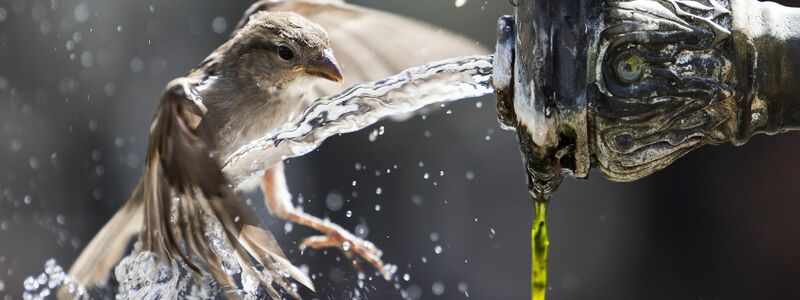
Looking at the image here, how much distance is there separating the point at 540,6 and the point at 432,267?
230 cm

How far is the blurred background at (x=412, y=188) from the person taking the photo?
317cm

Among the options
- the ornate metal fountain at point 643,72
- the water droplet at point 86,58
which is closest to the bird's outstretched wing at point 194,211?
Result: the ornate metal fountain at point 643,72

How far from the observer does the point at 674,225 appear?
379cm

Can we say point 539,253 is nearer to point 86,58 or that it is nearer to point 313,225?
point 313,225

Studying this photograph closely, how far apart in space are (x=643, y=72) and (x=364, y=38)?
165 cm

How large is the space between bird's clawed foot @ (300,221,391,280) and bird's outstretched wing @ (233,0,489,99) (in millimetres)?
394

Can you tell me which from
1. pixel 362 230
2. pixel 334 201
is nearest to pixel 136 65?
pixel 334 201

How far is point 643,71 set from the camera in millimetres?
1338

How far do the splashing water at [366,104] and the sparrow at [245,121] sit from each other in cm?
7

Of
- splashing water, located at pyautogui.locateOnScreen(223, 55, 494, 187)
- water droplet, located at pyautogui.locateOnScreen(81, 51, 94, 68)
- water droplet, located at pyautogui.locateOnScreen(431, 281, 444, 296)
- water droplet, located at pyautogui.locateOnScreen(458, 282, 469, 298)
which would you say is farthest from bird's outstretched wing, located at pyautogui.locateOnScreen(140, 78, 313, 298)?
water droplet, located at pyautogui.locateOnScreen(458, 282, 469, 298)

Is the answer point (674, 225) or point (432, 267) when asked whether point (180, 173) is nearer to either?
point (432, 267)

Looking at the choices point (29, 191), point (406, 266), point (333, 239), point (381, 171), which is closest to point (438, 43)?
point (333, 239)

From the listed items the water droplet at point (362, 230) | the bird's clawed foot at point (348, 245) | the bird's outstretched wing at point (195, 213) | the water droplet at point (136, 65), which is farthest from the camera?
the water droplet at point (136, 65)

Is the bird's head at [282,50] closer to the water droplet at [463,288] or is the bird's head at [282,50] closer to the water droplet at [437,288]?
the water droplet at [437,288]
